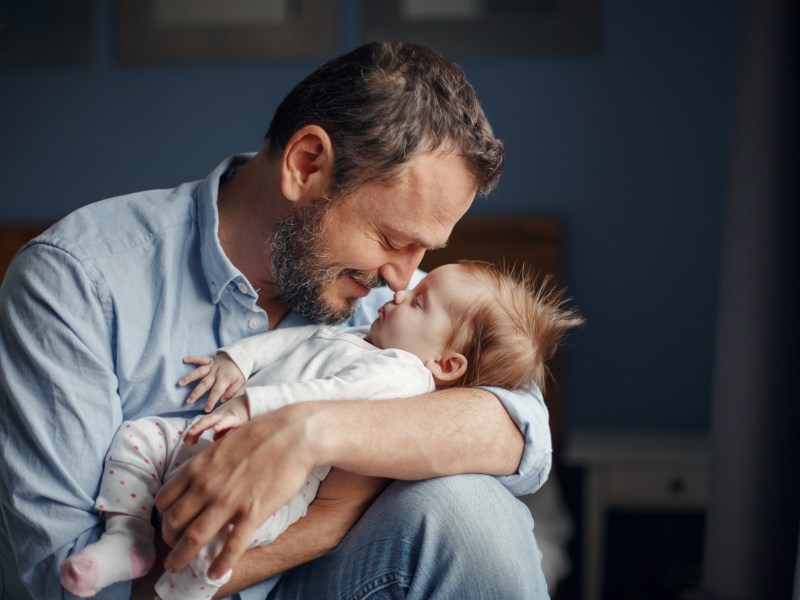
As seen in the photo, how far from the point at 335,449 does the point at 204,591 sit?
0.84 ft

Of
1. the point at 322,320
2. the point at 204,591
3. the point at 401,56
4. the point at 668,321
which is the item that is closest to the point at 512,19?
the point at 668,321

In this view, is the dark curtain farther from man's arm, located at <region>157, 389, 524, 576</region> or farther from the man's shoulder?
the man's shoulder

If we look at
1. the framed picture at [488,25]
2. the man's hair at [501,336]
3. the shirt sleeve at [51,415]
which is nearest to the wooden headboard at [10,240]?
the framed picture at [488,25]

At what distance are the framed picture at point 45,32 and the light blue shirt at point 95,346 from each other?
5.72ft

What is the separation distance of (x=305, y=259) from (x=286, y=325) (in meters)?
0.18

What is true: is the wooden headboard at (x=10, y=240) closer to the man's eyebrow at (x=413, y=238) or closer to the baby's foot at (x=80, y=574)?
the man's eyebrow at (x=413, y=238)

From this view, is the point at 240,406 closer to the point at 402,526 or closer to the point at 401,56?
the point at 402,526

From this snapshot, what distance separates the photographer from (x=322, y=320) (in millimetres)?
1604

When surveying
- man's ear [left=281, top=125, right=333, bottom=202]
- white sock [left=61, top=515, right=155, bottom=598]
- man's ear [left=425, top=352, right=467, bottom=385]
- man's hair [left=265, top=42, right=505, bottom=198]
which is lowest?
white sock [left=61, top=515, right=155, bottom=598]

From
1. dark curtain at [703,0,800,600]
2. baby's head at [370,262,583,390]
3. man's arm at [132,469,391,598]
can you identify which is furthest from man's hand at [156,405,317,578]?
dark curtain at [703,0,800,600]

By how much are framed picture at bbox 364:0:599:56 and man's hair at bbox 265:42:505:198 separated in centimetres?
150

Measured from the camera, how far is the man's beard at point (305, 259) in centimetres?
152

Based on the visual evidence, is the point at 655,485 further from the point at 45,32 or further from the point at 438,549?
the point at 45,32

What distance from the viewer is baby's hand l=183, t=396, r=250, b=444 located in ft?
4.02
